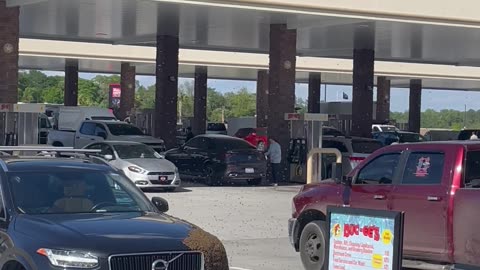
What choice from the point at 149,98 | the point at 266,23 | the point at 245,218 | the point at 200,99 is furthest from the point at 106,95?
the point at 245,218

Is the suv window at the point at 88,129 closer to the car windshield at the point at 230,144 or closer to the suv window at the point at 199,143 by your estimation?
the suv window at the point at 199,143

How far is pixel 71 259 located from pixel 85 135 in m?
28.0

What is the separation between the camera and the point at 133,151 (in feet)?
90.5

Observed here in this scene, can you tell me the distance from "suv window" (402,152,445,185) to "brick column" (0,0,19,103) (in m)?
18.5

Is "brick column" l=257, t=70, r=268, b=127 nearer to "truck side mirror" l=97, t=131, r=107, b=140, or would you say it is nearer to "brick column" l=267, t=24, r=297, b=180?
"truck side mirror" l=97, t=131, r=107, b=140

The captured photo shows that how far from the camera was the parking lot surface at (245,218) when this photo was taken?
15106 mm

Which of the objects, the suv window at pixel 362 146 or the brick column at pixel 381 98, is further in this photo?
the brick column at pixel 381 98

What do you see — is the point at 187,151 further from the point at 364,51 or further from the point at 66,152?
the point at 66,152

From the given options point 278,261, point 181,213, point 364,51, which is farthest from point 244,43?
point 278,261

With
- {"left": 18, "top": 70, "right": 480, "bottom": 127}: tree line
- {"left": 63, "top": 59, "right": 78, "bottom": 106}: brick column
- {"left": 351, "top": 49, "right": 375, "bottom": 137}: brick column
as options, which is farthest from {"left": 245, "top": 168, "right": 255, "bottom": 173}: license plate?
{"left": 18, "top": 70, "right": 480, "bottom": 127}: tree line

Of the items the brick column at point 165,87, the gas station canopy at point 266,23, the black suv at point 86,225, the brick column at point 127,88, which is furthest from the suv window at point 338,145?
the brick column at point 127,88

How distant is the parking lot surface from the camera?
15.1 m

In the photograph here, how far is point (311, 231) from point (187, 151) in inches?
712

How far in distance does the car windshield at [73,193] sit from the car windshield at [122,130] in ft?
81.2
